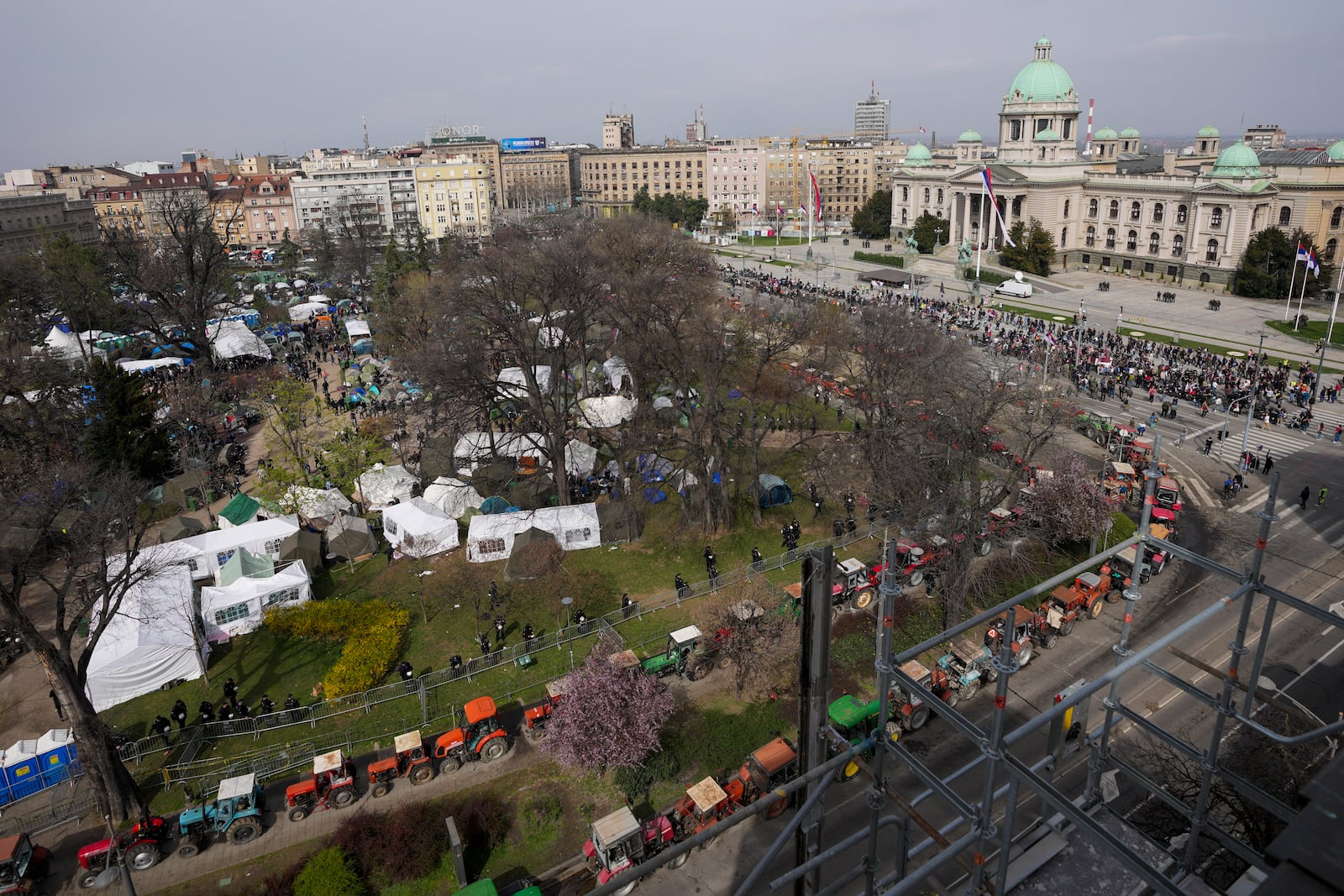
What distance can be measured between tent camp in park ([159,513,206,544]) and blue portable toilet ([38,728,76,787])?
10.0 m

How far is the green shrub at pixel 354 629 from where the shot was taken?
2145cm

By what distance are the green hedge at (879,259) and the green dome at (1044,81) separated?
2267 cm

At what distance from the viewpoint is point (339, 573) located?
27625mm

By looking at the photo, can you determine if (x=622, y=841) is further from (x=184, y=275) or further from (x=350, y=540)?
(x=184, y=275)

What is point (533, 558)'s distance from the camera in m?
26.5

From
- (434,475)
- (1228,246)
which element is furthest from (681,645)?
(1228,246)

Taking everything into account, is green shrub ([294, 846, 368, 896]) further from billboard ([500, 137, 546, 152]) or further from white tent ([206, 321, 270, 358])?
billboard ([500, 137, 546, 152])

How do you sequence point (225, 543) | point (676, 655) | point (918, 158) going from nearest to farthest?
point (676, 655), point (225, 543), point (918, 158)

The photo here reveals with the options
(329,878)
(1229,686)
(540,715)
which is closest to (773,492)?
(540,715)

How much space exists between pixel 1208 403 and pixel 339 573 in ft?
132

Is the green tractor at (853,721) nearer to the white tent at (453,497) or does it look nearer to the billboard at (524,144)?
the white tent at (453,497)

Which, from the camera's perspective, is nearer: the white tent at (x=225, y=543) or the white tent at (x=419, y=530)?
the white tent at (x=225, y=543)

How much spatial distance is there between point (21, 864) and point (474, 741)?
8.66 m

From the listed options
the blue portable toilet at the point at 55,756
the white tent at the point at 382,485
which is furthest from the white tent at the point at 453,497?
the blue portable toilet at the point at 55,756
